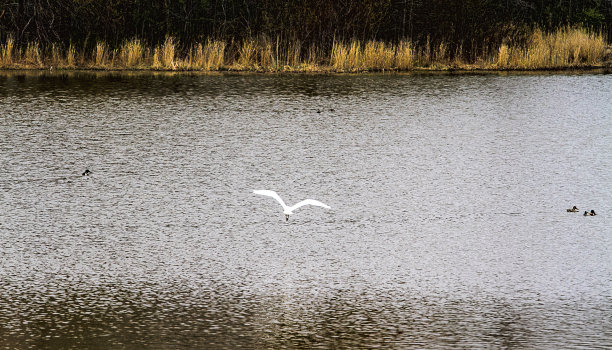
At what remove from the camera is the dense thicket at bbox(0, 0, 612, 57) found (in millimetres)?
28422

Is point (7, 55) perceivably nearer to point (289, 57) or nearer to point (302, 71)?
point (289, 57)

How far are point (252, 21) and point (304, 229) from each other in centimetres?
2164

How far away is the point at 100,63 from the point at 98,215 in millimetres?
17459

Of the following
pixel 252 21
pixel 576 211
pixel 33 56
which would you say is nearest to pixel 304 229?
pixel 576 211

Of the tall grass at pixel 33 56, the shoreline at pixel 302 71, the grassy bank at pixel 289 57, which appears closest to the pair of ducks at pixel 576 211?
the shoreline at pixel 302 71

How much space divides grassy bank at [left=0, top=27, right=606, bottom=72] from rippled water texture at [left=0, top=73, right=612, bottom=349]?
8.45m

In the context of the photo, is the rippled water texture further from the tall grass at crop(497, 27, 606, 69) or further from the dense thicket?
the dense thicket

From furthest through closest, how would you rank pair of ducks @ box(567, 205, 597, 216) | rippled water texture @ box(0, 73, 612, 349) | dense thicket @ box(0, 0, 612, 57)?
dense thicket @ box(0, 0, 612, 57) < pair of ducks @ box(567, 205, 597, 216) < rippled water texture @ box(0, 73, 612, 349)

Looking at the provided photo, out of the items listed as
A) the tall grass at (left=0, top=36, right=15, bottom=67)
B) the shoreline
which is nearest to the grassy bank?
the tall grass at (left=0, top=36, right=15, bottom=67)

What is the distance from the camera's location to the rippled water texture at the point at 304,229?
603cm

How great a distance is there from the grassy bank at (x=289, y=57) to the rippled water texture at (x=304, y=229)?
8.45 metres

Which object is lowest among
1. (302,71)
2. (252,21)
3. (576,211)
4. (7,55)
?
(302,71)

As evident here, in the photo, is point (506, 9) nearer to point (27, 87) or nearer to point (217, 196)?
point (27, 87)

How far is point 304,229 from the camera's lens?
859cm
